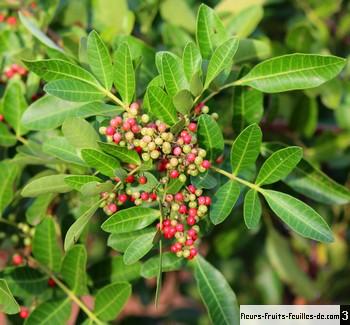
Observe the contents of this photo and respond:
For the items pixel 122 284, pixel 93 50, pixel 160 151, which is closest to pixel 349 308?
pixel 122 284

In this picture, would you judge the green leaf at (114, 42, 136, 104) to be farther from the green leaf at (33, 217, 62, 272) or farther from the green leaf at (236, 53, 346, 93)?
the green leaf at (33, 217, 62, 272)

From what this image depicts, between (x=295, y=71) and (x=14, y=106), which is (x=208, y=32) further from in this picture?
(x=14, y=106)

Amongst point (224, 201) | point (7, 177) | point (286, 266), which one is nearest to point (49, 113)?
point (7, 177)

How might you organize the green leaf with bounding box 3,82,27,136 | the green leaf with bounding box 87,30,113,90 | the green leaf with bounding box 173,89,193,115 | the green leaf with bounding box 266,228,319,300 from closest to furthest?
the green leaf with bounding box 173,89,193,115 → the green leaf with bounding box 87,30,113,90 → the green leaf with bounding box 3,82,27,136 → the green leaf with bounding box 266,228,319,300

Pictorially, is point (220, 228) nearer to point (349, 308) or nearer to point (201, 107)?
point (349, 308)

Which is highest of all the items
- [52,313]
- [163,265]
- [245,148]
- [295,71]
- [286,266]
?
[295,71]

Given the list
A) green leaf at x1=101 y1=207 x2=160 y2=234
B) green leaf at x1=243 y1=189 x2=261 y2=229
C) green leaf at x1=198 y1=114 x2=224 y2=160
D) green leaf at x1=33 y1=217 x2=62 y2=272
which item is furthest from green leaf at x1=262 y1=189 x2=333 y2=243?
green leaf at x1=33 y1=217 x2=62 y2=272

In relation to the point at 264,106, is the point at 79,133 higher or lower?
higher
